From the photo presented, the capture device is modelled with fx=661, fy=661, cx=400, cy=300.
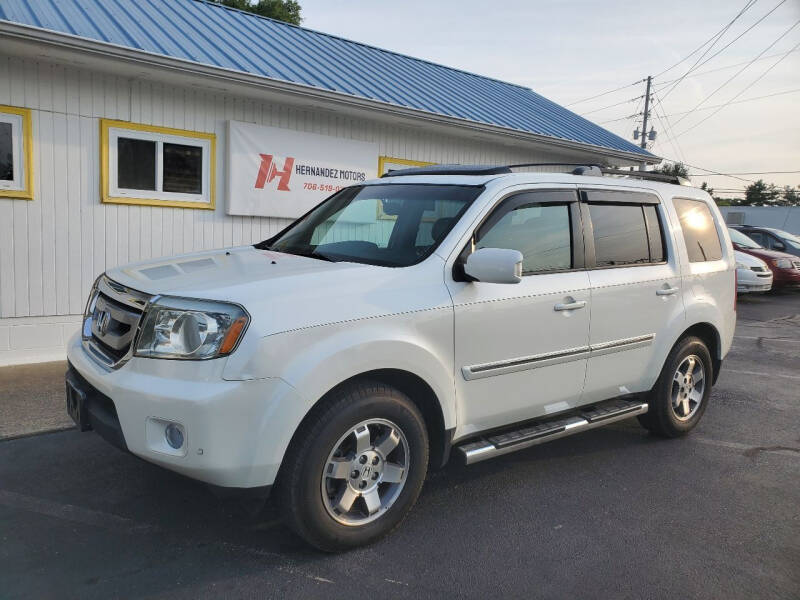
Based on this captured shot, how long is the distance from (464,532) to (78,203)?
5.74 meters

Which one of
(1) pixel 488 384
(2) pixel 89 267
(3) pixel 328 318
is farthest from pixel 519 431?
(2) pixel 89 267

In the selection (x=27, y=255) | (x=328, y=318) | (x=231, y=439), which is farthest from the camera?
(x=27, y=255)

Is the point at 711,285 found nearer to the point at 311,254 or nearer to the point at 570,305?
the point at 570,305

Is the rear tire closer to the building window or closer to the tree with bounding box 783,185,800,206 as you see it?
the building window

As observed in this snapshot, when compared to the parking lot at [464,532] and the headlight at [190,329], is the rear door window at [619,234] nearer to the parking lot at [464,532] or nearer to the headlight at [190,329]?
the parking lot at [464,532]

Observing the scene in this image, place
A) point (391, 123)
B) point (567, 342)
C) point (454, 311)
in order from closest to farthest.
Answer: point (454, 311) < point (567, 342) < point (391, 123)

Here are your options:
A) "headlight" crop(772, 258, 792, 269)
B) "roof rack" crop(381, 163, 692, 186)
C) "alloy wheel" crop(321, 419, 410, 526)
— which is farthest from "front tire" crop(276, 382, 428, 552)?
"headlight" crop(772, 258, 792, 269)

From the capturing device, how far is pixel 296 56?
9.49 m

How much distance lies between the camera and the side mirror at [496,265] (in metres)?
3.36

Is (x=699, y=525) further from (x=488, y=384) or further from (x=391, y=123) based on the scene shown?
(x=391, y=123)

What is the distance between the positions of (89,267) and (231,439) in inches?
209

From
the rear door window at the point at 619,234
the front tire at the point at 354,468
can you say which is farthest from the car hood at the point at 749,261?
the front tire at the point at 354,468

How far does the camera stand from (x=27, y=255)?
6875 mm

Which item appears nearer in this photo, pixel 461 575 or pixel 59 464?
pixel 461 575
